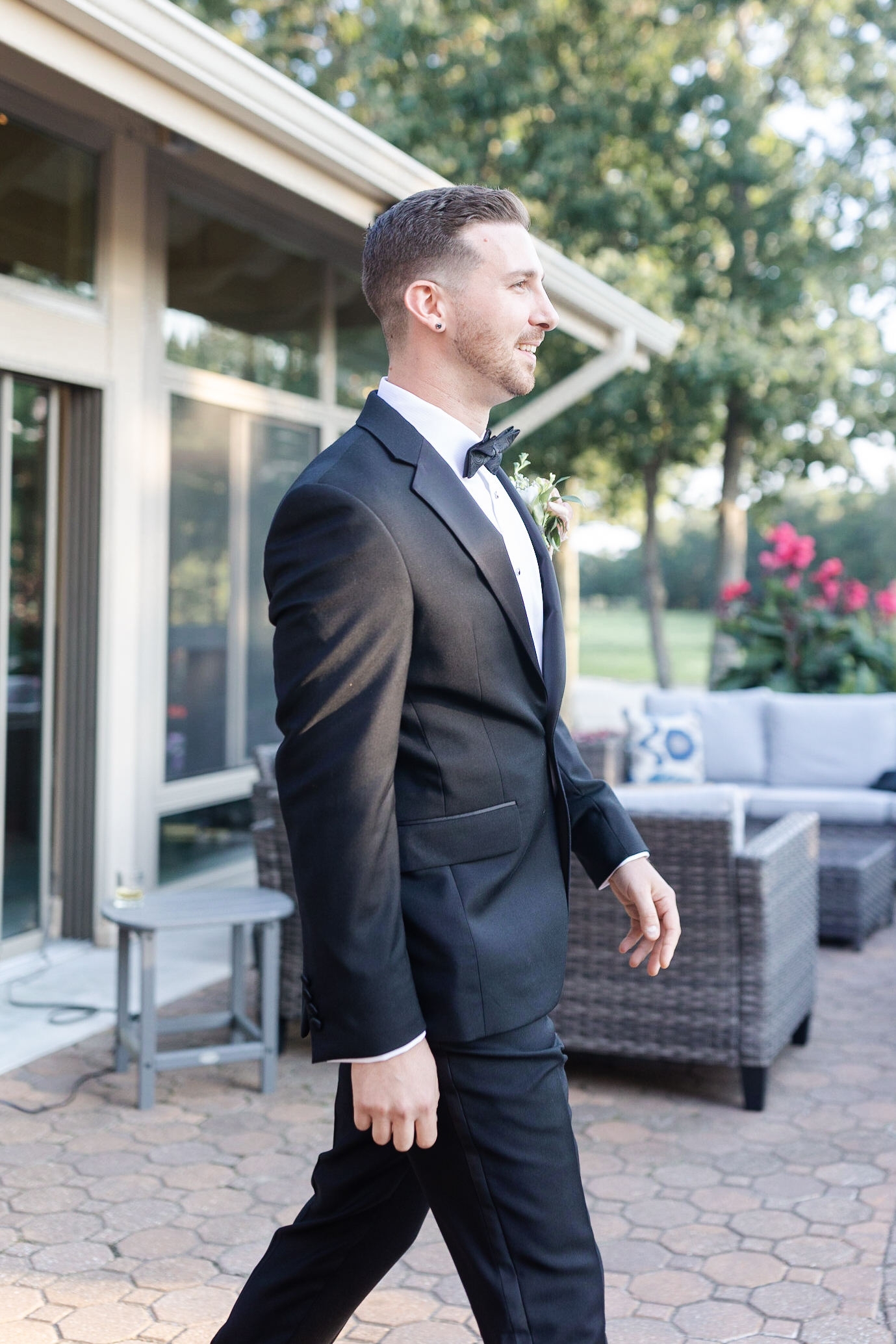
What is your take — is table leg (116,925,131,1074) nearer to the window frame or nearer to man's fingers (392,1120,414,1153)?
the window frame

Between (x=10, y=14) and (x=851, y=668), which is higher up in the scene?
(x=10, y=14)

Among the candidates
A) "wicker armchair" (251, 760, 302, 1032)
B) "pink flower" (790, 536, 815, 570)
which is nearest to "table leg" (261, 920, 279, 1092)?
"wicker armchair" (251, 760, 302, 1032)

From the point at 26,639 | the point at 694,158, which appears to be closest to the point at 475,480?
the point at 26,639

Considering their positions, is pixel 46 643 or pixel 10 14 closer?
pixel 10 14

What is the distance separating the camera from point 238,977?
4.07 metres

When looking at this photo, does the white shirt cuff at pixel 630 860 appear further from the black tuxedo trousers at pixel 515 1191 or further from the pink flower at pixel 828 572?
the pink flower at pixel 828 572

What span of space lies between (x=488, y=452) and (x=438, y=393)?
0.10 metres

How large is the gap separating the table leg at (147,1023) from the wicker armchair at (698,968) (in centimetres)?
119

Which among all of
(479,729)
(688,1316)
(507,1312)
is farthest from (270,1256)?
(688,1316)

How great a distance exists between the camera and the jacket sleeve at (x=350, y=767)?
54.4 inches

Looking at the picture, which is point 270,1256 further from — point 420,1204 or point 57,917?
point 57,917

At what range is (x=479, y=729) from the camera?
4.96 ft

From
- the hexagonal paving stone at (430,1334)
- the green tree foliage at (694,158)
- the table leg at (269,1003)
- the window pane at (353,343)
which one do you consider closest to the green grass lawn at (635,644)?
the green tree foliage at (694,158)

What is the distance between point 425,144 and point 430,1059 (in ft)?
42.6
